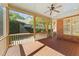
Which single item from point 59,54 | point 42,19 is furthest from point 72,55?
point 42,19

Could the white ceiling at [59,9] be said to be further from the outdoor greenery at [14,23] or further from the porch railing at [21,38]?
the porch railing at [21,38]

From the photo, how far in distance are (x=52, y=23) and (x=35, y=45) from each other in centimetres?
59

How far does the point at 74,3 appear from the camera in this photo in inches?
88.3

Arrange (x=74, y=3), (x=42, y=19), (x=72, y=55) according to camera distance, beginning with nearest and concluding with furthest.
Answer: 1. (x=74, y=3)
2. (x=72, y=55)
3. (x=42, y=19)

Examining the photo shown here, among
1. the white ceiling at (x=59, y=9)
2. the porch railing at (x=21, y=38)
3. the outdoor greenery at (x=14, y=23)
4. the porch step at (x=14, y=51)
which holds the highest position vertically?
the white ceiling at (x=59, y=9)

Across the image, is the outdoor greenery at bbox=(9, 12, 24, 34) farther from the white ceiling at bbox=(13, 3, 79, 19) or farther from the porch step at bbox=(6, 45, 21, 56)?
the porch step at bbox=(6, 45, 21, 56)

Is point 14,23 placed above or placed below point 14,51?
above

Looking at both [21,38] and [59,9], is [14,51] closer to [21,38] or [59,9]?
[21,38]

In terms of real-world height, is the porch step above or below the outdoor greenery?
below

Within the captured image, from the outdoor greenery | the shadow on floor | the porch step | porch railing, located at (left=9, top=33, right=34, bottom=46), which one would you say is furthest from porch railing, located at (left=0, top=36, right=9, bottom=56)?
the shadow on floor

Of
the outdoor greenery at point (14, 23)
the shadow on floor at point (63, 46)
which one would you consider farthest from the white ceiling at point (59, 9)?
the shadow on floor at point (63, 46)

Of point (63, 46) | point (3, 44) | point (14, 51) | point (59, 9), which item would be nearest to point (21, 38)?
point (14, 51)

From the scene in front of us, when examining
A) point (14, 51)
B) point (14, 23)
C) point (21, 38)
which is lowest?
point (14, 51)

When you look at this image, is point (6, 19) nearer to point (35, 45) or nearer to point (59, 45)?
point (35, 45)
